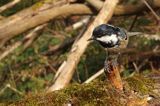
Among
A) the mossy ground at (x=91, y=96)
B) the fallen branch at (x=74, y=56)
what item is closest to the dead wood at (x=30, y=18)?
the fallen branch at (x=74, y=56)

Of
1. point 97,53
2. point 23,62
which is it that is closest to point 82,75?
point 97,53

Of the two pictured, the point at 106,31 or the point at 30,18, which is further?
the point at 30,18

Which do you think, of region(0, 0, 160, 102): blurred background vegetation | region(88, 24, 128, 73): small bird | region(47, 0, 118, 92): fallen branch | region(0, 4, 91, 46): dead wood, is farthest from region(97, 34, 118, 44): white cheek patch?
region(0, 0, 160, 102): blurred background vegetation

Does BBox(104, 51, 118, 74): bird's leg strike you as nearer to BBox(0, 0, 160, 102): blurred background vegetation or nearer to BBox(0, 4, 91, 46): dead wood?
BBox(0, 4, 91, 46): dead wood

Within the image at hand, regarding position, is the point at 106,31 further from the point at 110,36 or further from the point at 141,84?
the point at 141,84

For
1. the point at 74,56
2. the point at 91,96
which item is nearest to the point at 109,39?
the point at 91,96

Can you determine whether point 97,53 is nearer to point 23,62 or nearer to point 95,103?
point 23,62

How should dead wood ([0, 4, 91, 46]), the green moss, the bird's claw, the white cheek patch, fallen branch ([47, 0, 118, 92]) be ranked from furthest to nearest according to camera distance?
dead wood ([0, 4, 91, 46]) → fallen branch ([47, 0, 118, 92]) → the green moss → the bird's claw → the white cheek patch

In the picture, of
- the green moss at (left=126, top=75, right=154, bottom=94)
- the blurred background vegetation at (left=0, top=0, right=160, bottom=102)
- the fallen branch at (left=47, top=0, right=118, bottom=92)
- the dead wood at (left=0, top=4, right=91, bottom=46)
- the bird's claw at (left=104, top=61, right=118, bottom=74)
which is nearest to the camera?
the bird's claw at (left=104, top=61, right=118, bottom=74)
